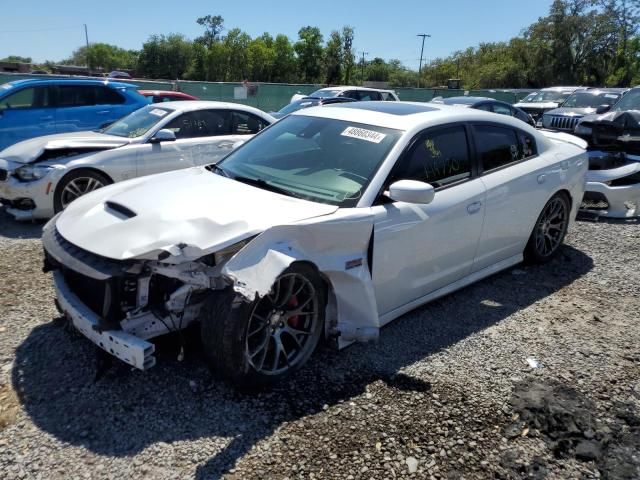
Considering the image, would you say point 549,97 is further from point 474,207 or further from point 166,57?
point 166,57

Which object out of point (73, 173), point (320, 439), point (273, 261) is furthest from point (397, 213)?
point (73, 173)

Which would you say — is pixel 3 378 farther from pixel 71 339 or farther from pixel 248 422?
pixel 248 422

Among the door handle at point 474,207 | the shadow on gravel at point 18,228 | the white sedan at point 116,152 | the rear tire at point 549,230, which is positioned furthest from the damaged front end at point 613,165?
the shadow on gravel at point 18,228

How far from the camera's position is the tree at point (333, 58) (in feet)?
252

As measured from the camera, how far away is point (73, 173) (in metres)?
6.34

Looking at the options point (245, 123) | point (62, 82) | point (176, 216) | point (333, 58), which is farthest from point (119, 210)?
point (333, 58)

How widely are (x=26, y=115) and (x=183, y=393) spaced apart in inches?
310

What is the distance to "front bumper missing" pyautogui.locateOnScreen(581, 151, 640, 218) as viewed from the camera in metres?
6.91

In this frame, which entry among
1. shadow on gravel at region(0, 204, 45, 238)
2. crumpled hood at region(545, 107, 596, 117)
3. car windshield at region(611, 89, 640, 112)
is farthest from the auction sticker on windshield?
crumpled hood at region(545, 107, 596, 117)

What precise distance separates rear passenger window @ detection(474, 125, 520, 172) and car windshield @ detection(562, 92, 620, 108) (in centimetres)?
1391

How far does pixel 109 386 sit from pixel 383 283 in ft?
5.99

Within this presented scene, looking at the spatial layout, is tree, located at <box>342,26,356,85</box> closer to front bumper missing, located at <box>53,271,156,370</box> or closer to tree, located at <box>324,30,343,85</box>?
tree, located at <box>324,30,343,85</box>

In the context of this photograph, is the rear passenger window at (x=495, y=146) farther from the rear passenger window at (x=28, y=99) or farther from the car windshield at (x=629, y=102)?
the rear passenger window at (x=28, y=99)

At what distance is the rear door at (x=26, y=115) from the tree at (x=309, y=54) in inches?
2828
